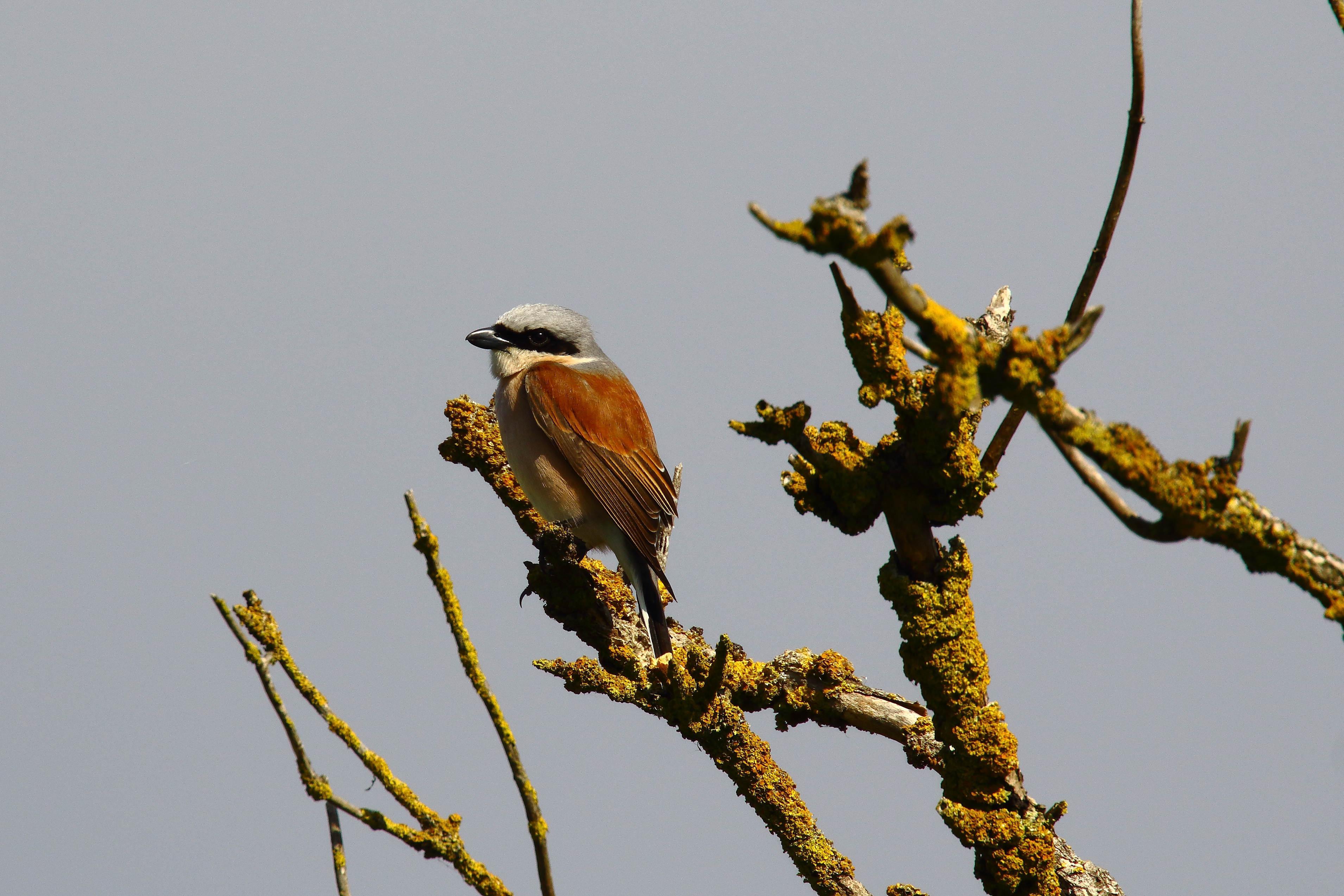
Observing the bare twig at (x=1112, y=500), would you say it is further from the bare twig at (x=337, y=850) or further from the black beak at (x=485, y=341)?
the black beak at (x=485, y=341)

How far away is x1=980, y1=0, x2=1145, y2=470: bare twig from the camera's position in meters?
2.58

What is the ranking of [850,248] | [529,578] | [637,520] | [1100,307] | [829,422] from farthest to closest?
[637,520] → [529,578] → [829,422] → [1100,307] → [850,248]

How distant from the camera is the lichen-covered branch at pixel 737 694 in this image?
3463 mm

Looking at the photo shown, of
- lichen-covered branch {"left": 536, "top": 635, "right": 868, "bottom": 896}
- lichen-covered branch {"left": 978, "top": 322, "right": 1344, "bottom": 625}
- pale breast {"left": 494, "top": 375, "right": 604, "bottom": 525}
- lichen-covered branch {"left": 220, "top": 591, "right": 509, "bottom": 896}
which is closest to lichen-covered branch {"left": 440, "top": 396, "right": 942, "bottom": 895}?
lichen-covered branch {"left": 536, "top": 635, "right": 868, "bottom": 896}

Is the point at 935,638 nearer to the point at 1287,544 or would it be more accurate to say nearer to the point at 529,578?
the point at 1287,544

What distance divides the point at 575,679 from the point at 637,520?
1.23 m

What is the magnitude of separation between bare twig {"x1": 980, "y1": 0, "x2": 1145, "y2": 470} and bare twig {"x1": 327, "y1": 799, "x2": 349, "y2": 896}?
1730 millimetres

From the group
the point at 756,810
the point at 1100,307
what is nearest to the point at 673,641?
the point at 756,810

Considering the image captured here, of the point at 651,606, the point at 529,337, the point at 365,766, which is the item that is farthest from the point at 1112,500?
the point at 529,337

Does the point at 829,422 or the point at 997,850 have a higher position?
the point at 829,422

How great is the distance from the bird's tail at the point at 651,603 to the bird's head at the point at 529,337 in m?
1.48

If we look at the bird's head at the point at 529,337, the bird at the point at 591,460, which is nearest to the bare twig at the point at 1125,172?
the bird at the point at 591,460

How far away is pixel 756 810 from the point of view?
3.60 meters

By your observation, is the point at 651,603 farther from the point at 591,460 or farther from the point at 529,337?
the point at 529,337
